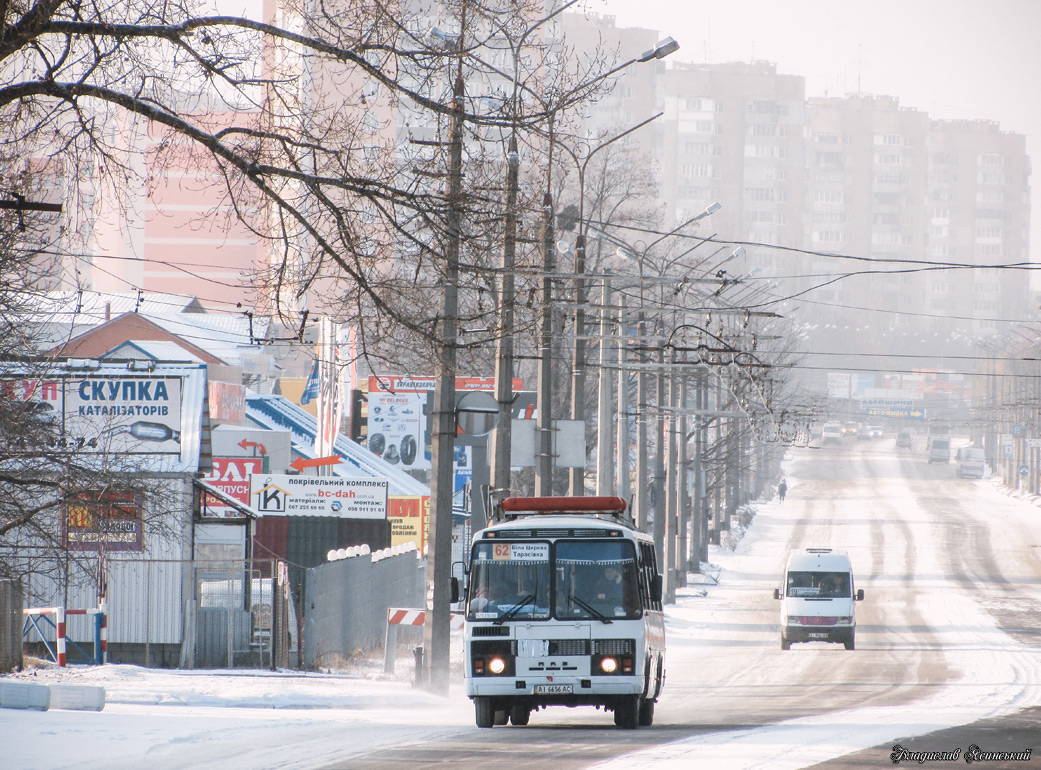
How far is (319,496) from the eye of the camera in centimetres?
3216

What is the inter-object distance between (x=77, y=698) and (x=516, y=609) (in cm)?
493

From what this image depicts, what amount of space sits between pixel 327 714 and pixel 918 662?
60.8 ft

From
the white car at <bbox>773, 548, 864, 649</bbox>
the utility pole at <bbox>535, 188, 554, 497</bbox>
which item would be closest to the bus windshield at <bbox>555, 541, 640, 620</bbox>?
the utility pole at <bbox>535, 188, 554, 497</bbox>

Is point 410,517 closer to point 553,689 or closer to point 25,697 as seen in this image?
point 553,689

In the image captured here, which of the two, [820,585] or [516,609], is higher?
[516,609]

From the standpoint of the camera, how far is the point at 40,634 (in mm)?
23172

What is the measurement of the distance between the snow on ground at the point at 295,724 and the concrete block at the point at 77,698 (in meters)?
0.24

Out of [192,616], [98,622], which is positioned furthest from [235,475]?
[98,622]

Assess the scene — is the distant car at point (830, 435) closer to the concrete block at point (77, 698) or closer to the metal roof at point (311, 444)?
the metal roof at point (311, 444)

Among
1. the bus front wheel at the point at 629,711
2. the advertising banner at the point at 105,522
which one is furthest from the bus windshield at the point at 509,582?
the advertising banner at the point at 105,522

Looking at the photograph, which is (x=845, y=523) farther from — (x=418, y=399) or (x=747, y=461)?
(x=418, y=399)

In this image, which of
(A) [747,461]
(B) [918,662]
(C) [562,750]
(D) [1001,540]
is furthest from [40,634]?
(A) [747,461]

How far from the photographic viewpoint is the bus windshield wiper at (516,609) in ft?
50.3

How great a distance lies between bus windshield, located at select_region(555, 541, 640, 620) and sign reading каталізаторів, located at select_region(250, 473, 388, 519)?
16.8m
